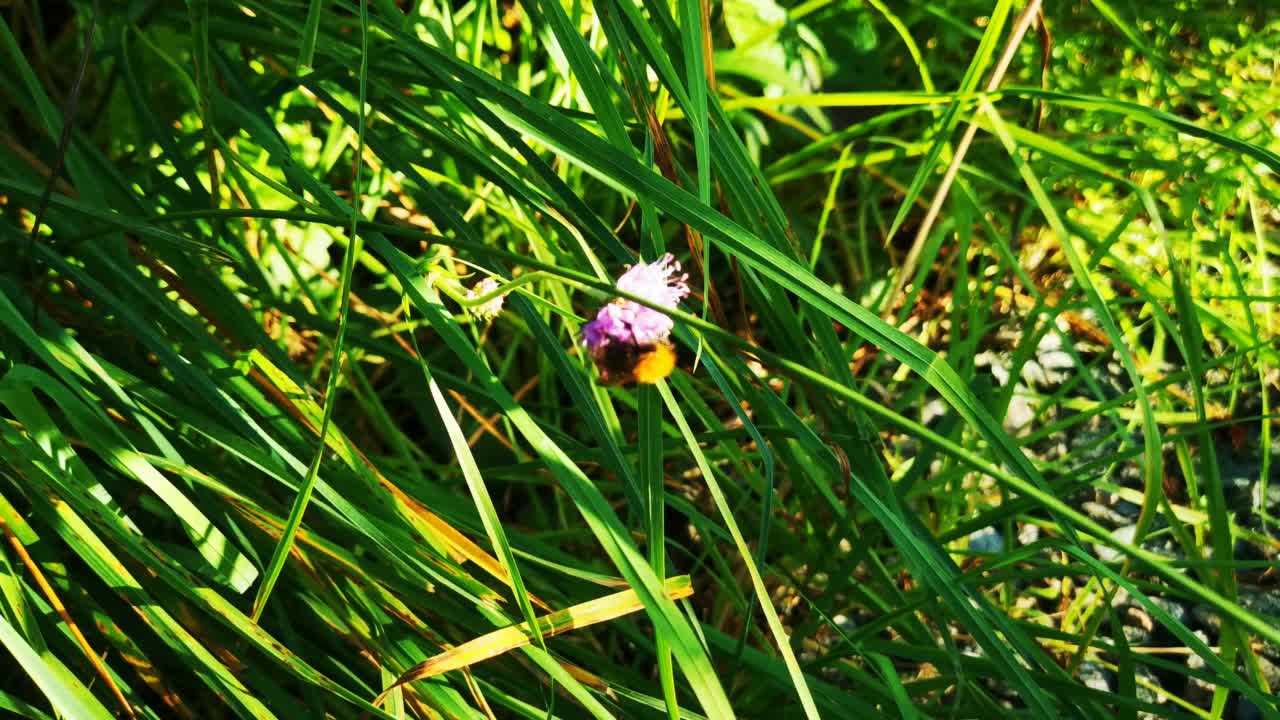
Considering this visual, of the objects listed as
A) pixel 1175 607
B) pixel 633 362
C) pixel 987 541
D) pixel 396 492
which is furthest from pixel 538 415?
pixel 1175 607

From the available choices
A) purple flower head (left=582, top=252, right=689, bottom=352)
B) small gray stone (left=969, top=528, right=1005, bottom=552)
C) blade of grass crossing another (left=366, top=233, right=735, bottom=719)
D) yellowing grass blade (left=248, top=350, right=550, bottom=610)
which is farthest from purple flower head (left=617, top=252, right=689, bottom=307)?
small gray stone (left=969, top=528, right=1005, bottom=552)

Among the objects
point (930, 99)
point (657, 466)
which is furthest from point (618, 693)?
point (930, 99)

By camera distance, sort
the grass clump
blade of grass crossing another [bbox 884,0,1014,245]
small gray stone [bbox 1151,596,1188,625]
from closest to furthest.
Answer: the grass clump → blade of grass crossing another [bbox 884,0,1014,245] → small gray stone [bbox 1151,596,1188,625]

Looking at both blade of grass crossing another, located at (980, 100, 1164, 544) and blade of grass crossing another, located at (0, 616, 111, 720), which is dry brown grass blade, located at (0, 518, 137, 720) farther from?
blade of grass crossing another, located at (980, 100, 1164, 544)

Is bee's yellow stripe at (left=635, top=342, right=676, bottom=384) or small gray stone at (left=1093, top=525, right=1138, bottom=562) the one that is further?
small gray stone at (left=1093, top=525, right=1138, bottom=562)

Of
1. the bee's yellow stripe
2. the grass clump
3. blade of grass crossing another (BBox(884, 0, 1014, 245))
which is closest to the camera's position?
the bee's yellow stripe

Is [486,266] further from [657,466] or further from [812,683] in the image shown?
[812,683]

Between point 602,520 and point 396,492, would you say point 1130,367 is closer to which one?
point 602,520
